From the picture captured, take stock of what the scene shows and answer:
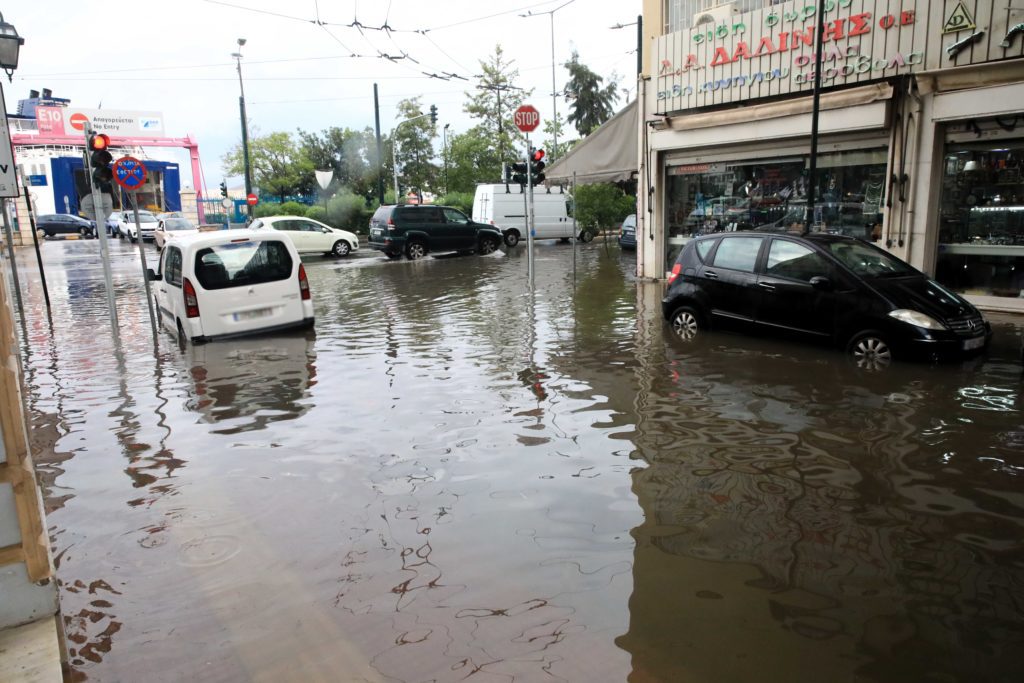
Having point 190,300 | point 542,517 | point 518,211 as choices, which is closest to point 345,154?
point 518,211

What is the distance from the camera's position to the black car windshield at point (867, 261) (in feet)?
27.9

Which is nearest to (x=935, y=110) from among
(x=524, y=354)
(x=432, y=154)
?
(x=524, y=354)

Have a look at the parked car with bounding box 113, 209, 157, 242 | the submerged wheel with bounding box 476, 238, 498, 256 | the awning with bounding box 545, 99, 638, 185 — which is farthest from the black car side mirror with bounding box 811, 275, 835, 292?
the parked car with bounding box 113, 209, 157, 242

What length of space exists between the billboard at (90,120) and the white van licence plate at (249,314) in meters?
45.1

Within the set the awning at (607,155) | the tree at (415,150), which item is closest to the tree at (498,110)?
the tree at (415,150)

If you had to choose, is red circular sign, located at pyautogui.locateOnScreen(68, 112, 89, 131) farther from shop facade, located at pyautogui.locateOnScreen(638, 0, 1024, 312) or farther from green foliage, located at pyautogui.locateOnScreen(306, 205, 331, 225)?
shop facade, located at pyautogui.locateOnScreen(638, 0, 1024, 312)

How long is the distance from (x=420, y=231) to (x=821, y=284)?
18605mm

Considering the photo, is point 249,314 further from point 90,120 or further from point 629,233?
point 90,120

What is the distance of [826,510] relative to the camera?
15.2ft

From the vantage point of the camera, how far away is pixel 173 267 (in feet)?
35.6

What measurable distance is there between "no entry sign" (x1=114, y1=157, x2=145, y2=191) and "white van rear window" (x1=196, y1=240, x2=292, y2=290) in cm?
312

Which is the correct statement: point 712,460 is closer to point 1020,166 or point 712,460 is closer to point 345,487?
point 345,487

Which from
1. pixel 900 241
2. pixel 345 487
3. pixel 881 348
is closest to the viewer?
pixel 345 487

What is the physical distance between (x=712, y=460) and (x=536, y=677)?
2856 mm
